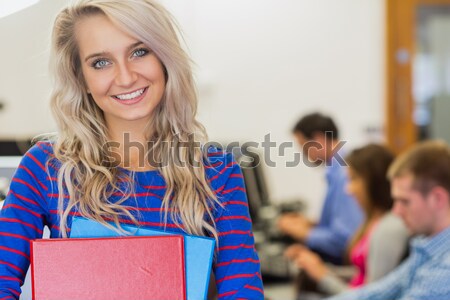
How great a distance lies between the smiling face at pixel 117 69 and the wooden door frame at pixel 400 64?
4229 mm

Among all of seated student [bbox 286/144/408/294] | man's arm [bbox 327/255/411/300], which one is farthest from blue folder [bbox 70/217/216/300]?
seated student [bbox 286/144/408/294]

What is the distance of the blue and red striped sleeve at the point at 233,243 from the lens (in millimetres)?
1086

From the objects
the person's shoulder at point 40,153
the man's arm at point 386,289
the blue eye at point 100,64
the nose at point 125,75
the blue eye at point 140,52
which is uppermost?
the blue eye at point 140,52

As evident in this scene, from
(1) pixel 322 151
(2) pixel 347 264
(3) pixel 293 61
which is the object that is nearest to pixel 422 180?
(2) pixel 347 264

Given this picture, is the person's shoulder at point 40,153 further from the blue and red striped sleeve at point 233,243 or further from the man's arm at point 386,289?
the man's arm at point 386,289

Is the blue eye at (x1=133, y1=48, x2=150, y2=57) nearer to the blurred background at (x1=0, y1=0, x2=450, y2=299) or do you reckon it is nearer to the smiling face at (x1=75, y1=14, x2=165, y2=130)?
the smiling face at (x1=75, y1=14, x2=165, y2=130)

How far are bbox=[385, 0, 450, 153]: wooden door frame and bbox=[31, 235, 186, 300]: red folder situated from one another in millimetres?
4323

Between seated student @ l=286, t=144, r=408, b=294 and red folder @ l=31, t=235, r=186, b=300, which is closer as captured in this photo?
red folder @ l=31, t=235, r=186, b=300

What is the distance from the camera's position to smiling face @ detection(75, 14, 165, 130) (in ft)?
3.48

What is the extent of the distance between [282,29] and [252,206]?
5.23 feet

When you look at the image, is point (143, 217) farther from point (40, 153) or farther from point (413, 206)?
point (413, 206)

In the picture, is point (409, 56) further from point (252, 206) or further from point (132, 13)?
point (132, 13)

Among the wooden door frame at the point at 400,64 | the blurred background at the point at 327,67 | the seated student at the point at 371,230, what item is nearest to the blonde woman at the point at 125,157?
the seated student at the point at 371,230

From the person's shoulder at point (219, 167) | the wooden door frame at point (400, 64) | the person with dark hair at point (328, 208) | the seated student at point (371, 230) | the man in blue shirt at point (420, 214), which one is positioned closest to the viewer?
the person's shoulder at point (219, 167)
